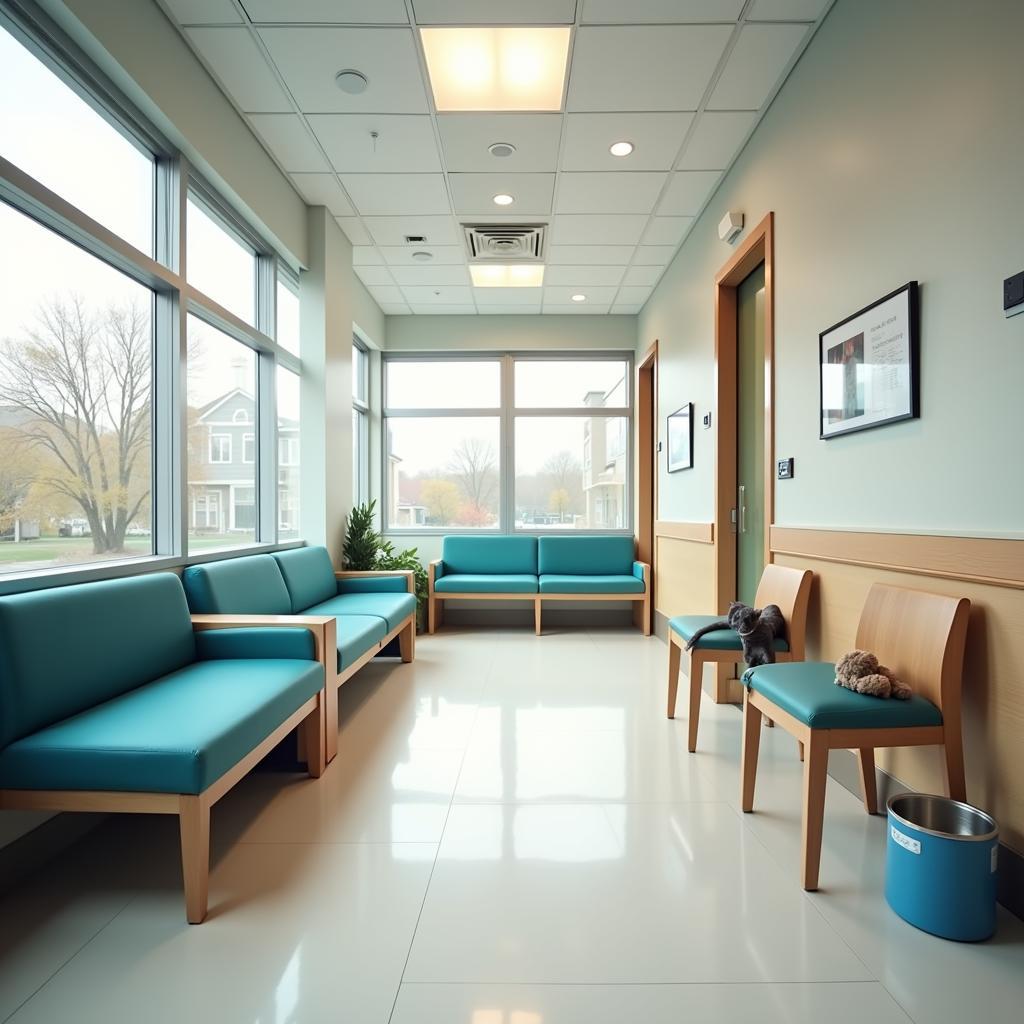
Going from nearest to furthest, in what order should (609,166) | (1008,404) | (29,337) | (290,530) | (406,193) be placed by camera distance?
(1008,404) → (29,337) → (609,166) → (406,193) → (290,530)

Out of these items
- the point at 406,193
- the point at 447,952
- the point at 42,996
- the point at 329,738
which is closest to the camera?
the point at 42,996

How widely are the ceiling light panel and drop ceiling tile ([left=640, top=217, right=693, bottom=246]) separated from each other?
4.68 ft

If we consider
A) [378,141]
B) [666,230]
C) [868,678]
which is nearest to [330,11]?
[378,141]

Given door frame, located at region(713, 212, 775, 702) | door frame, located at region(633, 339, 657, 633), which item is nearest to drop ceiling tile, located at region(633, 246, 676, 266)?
door frame, located at region(633, 339, 657, 633)

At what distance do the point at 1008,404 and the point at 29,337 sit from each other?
2.96 metres

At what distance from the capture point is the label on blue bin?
1.52 metres

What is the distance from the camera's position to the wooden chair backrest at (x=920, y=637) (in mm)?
1712

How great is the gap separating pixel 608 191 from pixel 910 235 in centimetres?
228

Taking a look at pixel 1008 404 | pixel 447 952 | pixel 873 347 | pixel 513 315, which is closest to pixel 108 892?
pixel 447 952

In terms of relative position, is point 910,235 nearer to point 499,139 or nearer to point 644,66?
point 644,66

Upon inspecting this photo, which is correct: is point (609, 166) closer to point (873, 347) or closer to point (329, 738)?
point (873, 347)

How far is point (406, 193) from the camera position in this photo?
3.93m

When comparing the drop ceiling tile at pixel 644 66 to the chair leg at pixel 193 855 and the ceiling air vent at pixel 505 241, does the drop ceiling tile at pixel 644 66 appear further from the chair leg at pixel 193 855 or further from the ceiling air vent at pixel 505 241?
the chair leg at pixel 193 855

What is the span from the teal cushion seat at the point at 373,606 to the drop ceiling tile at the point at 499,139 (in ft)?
8.69
